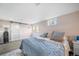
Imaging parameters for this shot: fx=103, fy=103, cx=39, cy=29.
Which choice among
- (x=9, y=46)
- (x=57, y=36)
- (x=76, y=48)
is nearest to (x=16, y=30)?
(x=9, y=46)

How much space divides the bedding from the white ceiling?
0.38 metres

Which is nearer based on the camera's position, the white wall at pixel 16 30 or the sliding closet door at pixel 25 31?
the white wall at pixel 16 30

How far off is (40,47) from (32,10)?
2.18 ft

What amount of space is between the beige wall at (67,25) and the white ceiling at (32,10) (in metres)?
0.09

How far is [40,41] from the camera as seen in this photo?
1.86m

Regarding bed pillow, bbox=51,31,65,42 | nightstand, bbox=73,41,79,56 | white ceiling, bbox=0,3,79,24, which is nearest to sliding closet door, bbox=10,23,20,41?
white ceiling, bbox=0,3,79,24

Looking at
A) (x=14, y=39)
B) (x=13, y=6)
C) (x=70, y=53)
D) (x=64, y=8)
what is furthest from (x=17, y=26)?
(x=70, y=53)

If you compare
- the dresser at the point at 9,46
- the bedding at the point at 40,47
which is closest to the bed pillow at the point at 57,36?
the bedding at the point at 40,47

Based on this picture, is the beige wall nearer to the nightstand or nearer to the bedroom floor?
the nightstand

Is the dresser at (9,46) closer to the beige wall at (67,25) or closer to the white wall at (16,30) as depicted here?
the white wall at (16,30)

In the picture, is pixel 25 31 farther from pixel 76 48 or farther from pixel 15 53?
pixel 76 48

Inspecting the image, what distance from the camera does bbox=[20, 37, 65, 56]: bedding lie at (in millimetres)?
1790

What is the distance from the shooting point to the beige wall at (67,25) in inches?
71.1

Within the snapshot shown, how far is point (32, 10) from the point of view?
181 centimetres
